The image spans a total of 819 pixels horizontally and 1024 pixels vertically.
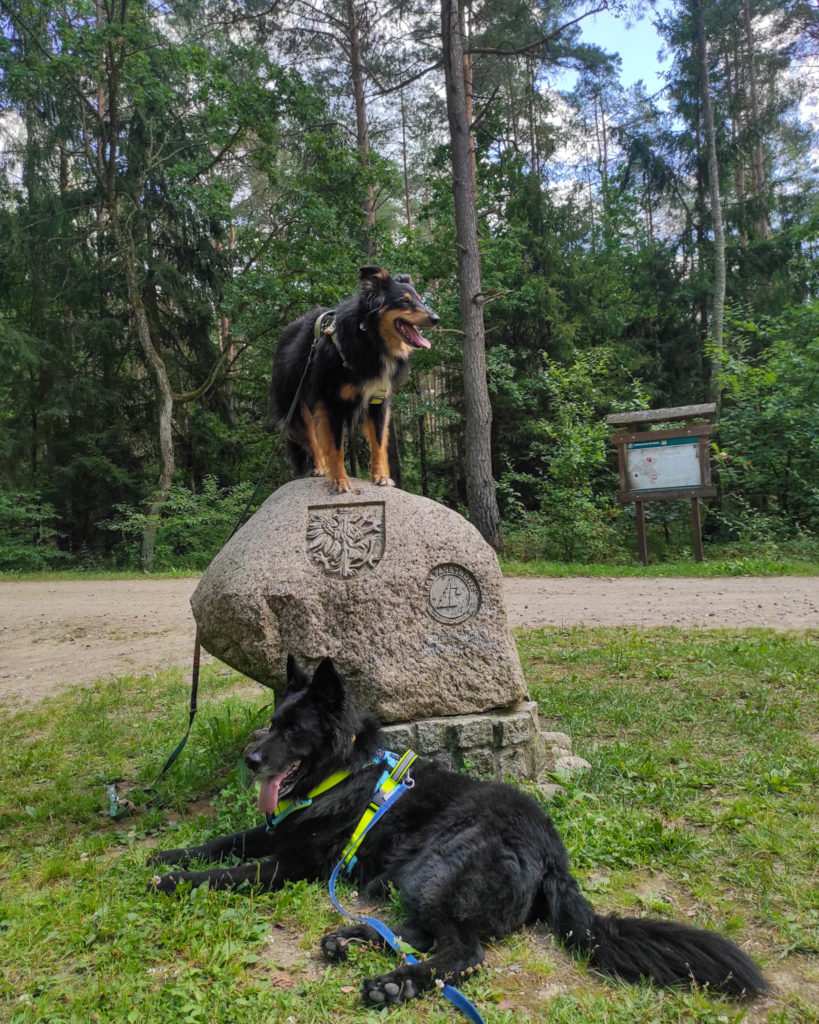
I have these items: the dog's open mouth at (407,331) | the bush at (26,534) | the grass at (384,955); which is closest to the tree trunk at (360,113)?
the bush at (26,534)

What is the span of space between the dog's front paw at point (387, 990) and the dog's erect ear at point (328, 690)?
3.60 ft

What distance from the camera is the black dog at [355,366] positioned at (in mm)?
4438

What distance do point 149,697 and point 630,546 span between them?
11.5 meters

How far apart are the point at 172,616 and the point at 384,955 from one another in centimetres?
822

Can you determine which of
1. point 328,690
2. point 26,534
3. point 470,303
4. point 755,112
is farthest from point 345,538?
point 755,112

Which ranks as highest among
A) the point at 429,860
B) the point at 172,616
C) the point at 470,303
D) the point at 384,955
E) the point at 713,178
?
the point at 713,178

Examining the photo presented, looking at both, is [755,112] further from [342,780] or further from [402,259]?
[342,780]

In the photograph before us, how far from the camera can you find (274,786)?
3.03 m

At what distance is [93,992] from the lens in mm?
2266

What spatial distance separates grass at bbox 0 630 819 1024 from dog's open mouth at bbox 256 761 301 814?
0.36m

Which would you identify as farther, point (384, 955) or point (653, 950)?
point (384, 955)

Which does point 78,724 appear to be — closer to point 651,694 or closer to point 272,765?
point 272,765

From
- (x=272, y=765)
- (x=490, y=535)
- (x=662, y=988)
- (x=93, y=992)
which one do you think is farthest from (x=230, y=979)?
(x=490, y=535)

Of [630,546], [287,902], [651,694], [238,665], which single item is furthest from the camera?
[630,546]
